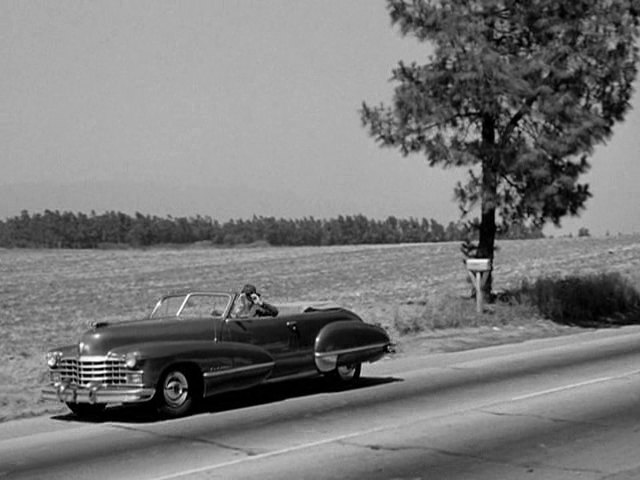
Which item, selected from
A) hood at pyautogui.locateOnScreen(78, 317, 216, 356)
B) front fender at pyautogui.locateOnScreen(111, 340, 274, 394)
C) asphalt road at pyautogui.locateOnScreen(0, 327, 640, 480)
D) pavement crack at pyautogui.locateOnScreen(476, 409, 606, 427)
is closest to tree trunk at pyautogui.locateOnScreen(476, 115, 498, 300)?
asphalt road at pyautogui.locateOnScreen(0, 327, 640, 480)

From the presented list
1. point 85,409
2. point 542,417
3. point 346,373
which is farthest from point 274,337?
point 542,417

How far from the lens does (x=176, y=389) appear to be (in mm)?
12273

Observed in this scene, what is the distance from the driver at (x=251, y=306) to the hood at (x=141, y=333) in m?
0.56

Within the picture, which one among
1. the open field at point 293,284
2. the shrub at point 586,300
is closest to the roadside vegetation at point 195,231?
the open field at point 293,284

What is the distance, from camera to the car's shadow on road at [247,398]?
1251 centimetres

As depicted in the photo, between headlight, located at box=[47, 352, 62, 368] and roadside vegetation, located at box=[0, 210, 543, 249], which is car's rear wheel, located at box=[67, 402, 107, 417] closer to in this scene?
headlight, located at box=[47, 352, 62, 368]

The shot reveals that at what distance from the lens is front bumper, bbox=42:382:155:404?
458 inches

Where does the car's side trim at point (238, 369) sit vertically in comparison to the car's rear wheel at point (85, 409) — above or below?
above

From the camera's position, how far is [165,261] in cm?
A: 5878

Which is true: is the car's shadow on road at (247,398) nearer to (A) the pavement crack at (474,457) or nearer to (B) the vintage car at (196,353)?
(B) the vintage car at (196,353)

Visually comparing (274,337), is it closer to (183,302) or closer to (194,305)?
(194,305)

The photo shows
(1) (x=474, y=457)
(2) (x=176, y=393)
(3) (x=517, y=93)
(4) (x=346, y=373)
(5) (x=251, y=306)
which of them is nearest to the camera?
(1) (x=474, y=457)

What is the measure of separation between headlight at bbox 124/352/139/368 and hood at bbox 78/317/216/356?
0.97ft

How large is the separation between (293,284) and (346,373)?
25146 millimetres
